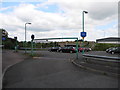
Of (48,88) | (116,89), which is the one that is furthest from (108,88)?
(48,88)

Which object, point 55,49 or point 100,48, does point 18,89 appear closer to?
point 55,49

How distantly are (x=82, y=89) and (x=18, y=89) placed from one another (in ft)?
7.56

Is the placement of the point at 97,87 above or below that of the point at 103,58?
below

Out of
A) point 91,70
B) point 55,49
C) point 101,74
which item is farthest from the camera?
point 55,49

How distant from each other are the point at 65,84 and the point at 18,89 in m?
1.84

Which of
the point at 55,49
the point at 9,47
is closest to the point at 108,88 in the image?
the point at 55,49

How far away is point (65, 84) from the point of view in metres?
Result: 5.76

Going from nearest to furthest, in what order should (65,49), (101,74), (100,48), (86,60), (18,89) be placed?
(18,89)
(101,74)
(86,60)
(65,49)
(100,48)

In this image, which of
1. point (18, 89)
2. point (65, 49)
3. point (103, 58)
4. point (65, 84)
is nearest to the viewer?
point (18, 89)

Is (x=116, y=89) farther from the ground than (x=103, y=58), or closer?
closer

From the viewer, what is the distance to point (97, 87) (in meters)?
5.37

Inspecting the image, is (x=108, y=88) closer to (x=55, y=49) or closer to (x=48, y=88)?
(x=48, y=88)

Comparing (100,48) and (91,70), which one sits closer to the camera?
(91,70)

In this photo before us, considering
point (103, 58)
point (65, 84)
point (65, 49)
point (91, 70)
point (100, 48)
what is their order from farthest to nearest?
point (100, 48), point (65, 49), point (103, 58), point (91, 70), point (65, 84)
